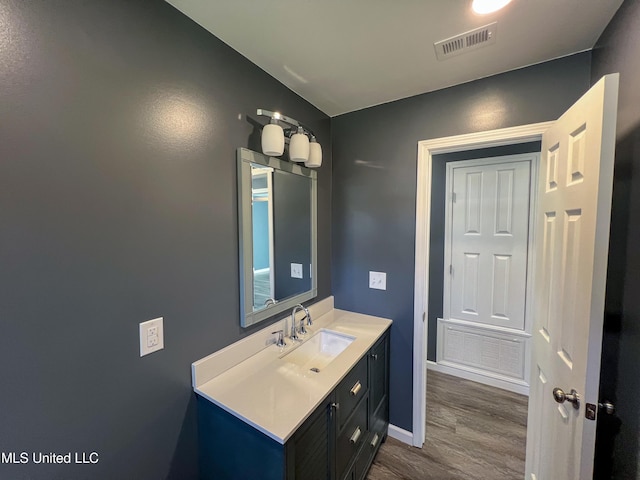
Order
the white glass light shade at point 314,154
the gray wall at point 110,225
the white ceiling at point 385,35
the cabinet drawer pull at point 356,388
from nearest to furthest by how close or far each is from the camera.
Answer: the gray wall at point 110,225 → the white ceiling at point 385,35 → the cabinet drawer pull at point 356,388 → the white glass light shade at point 314,154

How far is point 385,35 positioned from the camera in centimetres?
125

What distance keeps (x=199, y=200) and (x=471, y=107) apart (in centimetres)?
167

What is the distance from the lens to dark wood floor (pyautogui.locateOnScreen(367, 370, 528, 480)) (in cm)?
172

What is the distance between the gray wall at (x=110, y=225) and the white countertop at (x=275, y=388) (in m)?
0.17

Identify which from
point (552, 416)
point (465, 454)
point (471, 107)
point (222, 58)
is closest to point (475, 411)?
point (465, 454)

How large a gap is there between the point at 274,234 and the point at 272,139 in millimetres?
546

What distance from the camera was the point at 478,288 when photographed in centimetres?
268

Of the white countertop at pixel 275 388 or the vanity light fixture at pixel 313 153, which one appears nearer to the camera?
the white countertop at pixel 275 388

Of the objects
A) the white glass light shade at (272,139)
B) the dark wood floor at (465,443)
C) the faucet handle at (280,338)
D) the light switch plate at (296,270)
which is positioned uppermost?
the white glass light shade at (272,139)

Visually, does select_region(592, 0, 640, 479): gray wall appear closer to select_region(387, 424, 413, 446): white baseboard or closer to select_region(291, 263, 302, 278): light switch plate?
select_region(387, 424, 413, 446): white baseboard

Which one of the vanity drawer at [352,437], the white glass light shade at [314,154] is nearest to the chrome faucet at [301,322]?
the vanity drawer at [352,437]

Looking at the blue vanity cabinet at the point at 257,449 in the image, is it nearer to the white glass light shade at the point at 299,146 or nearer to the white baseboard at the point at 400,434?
the white baseboard at the point at 400,434

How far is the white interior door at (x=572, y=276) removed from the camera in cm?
85

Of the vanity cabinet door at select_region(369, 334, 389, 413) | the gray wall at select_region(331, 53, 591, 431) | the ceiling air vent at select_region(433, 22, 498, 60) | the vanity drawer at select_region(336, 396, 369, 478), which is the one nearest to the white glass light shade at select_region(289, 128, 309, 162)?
the gray wall at select_region(331, 53, 591, 431)
